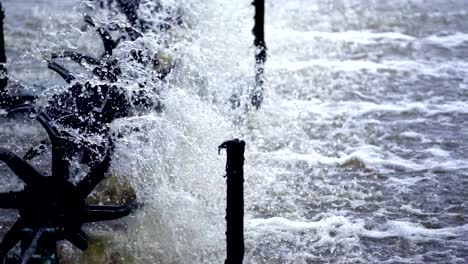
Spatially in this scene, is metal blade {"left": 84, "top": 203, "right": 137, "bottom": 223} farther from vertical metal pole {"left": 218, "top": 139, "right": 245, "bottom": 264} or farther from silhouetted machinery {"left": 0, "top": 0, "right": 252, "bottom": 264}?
vertical metal pole {"left": 218, "top": 139, "right": 245, "bottom": 264}

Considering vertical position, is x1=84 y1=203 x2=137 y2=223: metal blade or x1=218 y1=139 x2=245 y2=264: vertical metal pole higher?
x1=218 y1=139 x2=245 y2=264: vertical metal pole

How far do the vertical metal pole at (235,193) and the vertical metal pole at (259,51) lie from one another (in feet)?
19.5

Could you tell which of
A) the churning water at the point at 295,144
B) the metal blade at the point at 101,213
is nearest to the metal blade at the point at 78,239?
the metal blade at the point at 101,213

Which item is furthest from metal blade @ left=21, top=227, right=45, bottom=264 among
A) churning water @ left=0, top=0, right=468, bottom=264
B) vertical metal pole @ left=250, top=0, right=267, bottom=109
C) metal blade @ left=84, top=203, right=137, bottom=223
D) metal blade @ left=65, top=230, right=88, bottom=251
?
vertical metal pole @ left=250, top=0, right=267, bottom=109

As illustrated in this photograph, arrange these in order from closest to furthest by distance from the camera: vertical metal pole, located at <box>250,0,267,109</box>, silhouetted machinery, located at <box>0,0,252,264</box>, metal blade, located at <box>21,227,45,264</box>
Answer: silhouetted machinery, located at <box>0,0,252,264</box> → metal blade, located at <box>21,227,45,264</box> → vertical metal pole, located at <box>250,0,267,109</box>

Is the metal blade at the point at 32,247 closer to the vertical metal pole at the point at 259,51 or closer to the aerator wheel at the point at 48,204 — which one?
the aerator wheel at the point at 48,204

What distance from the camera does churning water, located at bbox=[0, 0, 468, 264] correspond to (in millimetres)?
6762

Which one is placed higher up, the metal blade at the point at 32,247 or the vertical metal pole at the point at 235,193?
the vertical metal pole at the point at 235,193

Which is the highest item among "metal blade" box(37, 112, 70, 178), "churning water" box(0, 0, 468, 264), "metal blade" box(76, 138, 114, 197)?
"metal blade" box(37, 112, 70, 178)

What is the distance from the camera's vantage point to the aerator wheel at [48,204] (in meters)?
5.41

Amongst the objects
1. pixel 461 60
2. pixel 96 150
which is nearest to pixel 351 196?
pixel 96 150

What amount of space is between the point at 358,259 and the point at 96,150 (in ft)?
8.95

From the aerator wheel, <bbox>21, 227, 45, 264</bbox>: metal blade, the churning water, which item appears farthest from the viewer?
the churning water

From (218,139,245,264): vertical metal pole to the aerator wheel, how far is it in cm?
143
